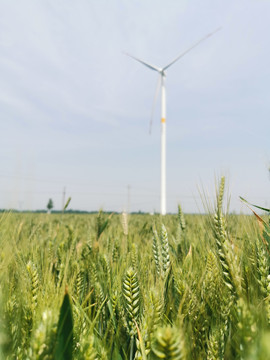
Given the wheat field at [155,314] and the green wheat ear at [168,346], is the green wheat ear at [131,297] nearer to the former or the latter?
the wheat field at [155,314]

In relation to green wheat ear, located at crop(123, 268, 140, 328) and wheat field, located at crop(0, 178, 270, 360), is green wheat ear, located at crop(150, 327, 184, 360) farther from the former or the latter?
green wheat ear, located at crop(123, 268, 140, 328)

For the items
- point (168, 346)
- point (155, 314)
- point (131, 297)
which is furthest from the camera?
point (131, 297)

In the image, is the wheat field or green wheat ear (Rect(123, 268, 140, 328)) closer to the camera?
the wheat field

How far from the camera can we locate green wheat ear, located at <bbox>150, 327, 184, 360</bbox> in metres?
0.43

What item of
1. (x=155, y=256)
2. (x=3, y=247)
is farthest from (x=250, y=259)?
(x=3, y=247)

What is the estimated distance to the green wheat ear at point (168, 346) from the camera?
0.43 meters

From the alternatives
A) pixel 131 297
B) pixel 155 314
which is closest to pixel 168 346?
pixel 155 314

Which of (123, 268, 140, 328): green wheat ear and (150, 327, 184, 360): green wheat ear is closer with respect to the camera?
(150, 327, 184, 360): green wheat ear

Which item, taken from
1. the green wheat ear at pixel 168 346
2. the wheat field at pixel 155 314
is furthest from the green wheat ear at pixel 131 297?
the green wheat ear at pixel 168 346

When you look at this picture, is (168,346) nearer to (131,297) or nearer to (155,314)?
(155,314)

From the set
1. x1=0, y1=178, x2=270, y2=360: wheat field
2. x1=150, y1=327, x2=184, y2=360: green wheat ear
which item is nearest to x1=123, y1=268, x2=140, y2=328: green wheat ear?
x1=0, y1=178, x2=270, y2=360: wheat field

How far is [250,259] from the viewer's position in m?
0.93

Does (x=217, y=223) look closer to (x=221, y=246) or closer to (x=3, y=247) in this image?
(x=221, y=246)

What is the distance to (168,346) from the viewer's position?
44 centimetres
